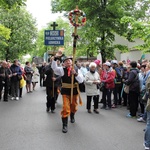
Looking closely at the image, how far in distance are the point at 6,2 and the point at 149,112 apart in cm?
876

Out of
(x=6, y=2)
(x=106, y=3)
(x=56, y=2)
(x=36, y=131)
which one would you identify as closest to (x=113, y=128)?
(x=36, y=131)

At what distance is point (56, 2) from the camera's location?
3152 cm

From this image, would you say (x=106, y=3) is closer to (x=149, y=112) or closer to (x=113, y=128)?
(x=113, y=128)

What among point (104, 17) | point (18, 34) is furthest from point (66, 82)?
point (18, 34)

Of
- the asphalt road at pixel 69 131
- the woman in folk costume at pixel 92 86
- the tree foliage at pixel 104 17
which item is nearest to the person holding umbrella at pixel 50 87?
the asphalt road at pixel 69 131

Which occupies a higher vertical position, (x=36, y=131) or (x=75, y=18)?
(x=75, y=18)

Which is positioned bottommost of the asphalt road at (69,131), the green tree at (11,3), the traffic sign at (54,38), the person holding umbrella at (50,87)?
the asphalt road at (69,131)

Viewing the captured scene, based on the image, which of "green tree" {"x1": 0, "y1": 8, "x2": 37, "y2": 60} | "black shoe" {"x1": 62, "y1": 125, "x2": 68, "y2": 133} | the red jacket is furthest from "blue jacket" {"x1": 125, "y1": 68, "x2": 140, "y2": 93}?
"green tree" {"x1": 0, "y1": 8, "x2": 37, "y2": 60}

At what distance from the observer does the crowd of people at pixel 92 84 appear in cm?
723

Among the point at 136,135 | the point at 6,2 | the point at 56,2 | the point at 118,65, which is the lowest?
the point at 136,135

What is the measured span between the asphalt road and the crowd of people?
0.41 meters

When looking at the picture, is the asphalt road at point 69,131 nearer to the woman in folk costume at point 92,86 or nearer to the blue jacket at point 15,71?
the woman in folk costume at point 92,86

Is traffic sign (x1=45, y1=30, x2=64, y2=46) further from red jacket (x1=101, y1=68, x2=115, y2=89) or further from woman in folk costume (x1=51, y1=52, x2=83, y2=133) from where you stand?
woman in folk costume (x1=51, y1=52, x2=83, y2=133)

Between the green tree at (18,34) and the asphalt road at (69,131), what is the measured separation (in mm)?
29805
